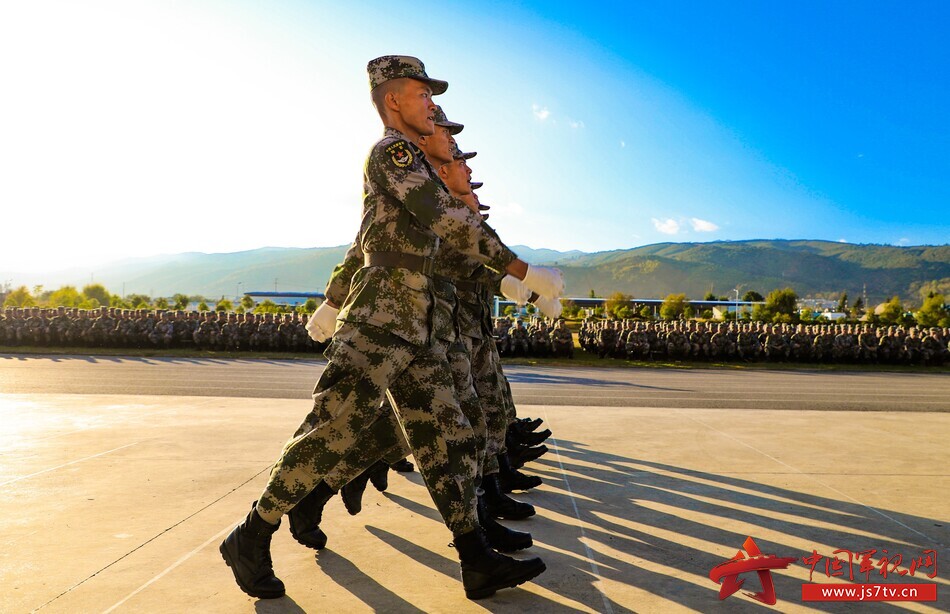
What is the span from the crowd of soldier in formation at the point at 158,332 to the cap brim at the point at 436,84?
1941 cm

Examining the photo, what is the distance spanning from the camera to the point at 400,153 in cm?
271

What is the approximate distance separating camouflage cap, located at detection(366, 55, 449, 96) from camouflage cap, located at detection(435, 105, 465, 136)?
885mm

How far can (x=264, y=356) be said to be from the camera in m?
20.8

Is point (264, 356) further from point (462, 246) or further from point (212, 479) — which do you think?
point (462, 246)

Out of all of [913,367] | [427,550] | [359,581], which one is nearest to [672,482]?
[427,550]

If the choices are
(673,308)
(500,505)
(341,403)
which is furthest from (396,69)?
(673,308)

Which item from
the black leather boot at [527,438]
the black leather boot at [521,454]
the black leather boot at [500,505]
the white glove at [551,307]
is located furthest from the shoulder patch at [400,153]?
the black leather boot at [527,438]

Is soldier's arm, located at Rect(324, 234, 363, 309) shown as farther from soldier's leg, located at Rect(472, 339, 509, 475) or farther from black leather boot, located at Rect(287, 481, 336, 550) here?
soldier's leg, located at Rect(472, 339, 509, 475)

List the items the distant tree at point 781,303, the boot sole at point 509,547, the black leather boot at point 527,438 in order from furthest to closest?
the distant tree at point 781,303 < the black leather boot at point 527,438 < the boot sole at point 509,547

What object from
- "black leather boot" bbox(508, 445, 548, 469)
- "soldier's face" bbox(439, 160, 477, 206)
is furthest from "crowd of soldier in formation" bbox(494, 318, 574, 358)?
"soldier's face" bbox(439, 160, 477, 206)

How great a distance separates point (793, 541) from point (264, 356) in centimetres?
1904

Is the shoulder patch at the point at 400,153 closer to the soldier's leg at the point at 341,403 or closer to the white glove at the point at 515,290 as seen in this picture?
the soldier's leg at the point at 341,403

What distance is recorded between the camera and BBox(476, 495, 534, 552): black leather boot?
3145 mm

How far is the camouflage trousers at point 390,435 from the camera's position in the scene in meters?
2.98
